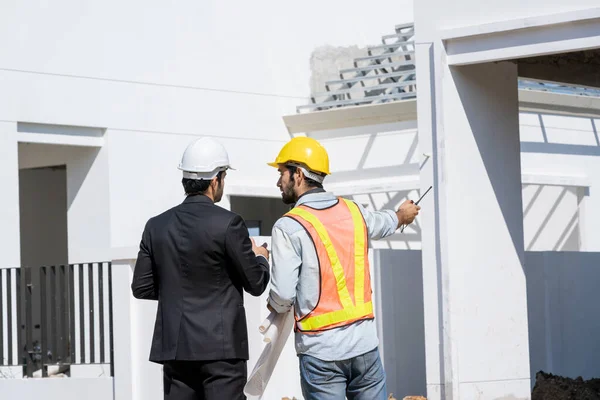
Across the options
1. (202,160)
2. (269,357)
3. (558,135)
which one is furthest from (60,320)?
(558,135)

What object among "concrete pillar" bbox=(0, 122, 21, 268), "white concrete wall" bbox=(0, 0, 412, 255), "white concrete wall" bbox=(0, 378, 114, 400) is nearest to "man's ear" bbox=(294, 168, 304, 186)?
"white concrete wall" bbox=(0, 378, 114, 400)

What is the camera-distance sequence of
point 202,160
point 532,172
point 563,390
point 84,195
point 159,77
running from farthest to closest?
point 532,172, point 159,77, point 84,195, point 563,390, point 202,160

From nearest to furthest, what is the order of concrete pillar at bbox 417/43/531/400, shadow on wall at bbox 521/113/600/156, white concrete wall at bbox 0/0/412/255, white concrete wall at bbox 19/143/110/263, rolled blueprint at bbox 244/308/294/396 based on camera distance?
1. rolled blueprint at bbox 244/308/294/396
2. concrete pillar at bbox 417/43/531/400
3. white concrete wall at bbox 0/0/412/255
4. white concrete wall at bbox 19/143/110/263
5. shadow on wall at bbox 521/113/600/156

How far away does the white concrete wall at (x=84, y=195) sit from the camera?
1484 cm

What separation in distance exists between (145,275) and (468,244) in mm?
4029

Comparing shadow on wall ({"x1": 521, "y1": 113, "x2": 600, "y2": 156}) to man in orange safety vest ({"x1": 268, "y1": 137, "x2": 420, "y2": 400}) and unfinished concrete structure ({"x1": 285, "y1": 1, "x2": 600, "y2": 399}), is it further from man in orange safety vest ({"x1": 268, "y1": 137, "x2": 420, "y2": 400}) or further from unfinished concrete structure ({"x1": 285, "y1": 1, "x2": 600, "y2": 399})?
man in orange safety vest ({"x1": 268, "y1": 137, "x2": 420, "y2": 400})

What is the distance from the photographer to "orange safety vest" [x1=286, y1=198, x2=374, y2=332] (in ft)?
17.5

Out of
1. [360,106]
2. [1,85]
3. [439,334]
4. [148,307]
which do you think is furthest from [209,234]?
[360,106]

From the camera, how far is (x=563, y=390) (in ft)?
33.0

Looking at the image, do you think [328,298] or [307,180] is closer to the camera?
[328,298]

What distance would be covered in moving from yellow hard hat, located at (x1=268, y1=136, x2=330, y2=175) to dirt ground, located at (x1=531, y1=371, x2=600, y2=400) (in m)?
5.12


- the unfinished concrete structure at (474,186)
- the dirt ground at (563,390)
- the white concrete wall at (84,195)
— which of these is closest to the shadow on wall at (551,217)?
the white concrete wall at (84,195)

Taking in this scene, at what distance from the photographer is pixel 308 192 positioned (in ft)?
18.4

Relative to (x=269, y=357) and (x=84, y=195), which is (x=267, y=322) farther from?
(x=84, y=195)
